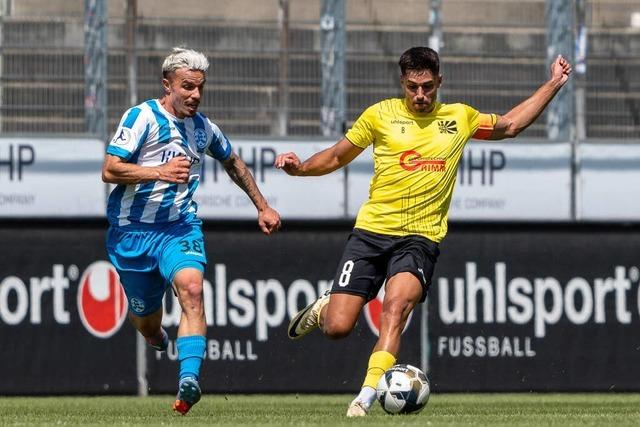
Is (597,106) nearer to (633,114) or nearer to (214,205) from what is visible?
(633,114)

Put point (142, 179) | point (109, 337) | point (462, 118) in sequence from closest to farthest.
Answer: point (142, 179)
point (462, 118)
point (109, 337)

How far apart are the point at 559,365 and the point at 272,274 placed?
8.62ft

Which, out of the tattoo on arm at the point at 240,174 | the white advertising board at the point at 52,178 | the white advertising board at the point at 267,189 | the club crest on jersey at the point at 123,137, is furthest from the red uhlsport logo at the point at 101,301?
the club crest on jersey at the point at 123,137

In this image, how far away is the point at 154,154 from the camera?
346 inches

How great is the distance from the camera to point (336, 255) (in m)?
13.3

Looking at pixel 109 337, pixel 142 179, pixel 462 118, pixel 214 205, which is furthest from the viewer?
pixel 214 205

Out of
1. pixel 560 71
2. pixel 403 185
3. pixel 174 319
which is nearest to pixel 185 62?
pixel 403 185

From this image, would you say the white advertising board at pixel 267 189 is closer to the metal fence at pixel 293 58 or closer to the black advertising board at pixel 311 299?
the metal fence at pixel 293 58

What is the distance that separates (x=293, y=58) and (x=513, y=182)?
2712 mm

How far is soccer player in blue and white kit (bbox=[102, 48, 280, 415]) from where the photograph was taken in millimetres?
8453

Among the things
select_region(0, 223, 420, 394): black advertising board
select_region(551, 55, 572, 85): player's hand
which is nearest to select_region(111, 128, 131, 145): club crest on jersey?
select_region(551, 55, 572, 85): player's hand

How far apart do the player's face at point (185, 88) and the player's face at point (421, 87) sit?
3.93 feet

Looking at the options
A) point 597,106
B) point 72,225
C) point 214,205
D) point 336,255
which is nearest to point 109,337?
point 72,225

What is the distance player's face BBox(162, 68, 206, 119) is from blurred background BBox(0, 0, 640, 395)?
441 cm
